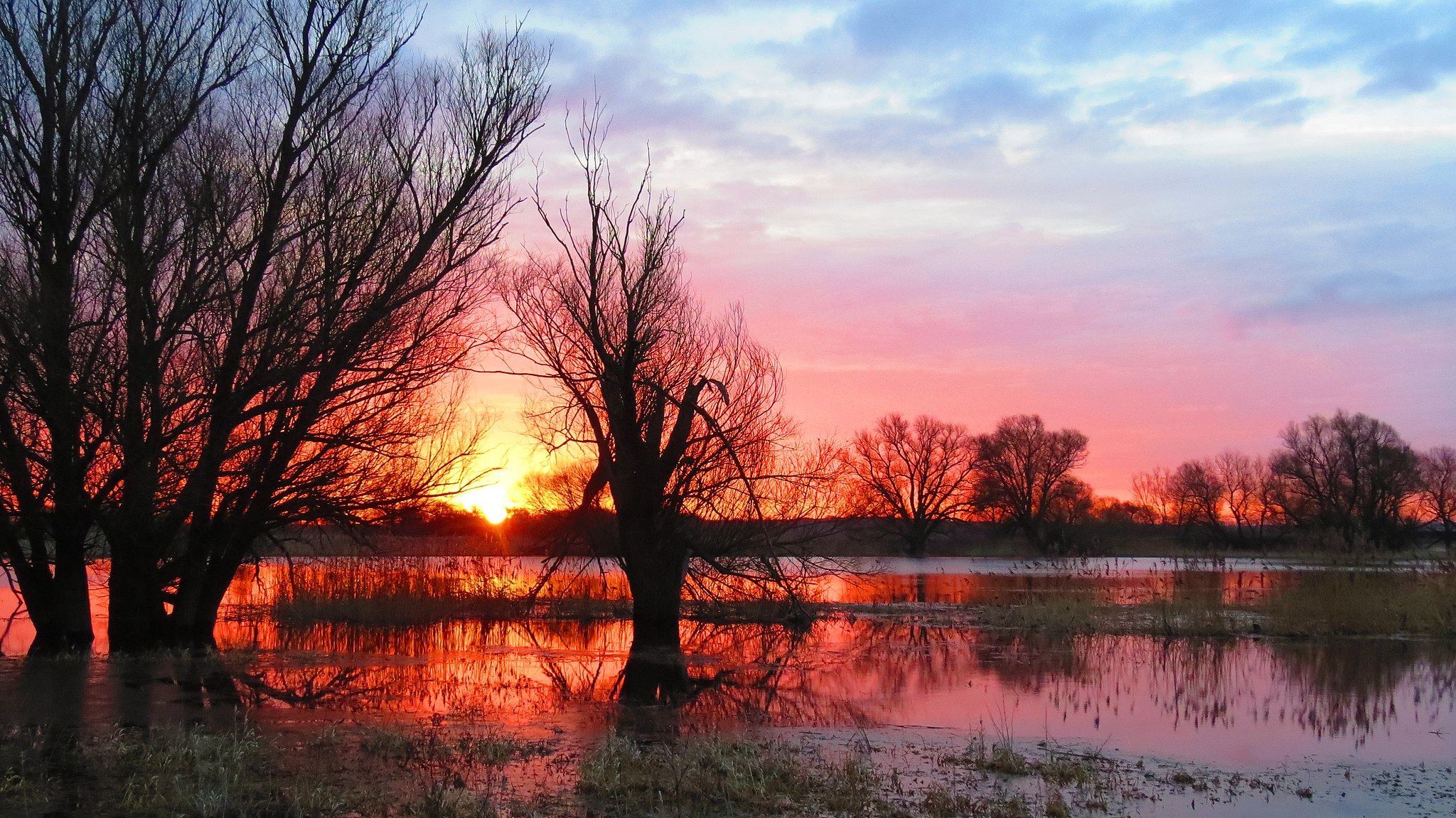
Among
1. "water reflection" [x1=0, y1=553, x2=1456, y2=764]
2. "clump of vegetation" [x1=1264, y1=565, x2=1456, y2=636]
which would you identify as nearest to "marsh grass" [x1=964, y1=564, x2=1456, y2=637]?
"clump of vegetation" [x1=1264, y1=565, x2=1456, y2=636]

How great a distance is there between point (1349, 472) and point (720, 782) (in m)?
76.9

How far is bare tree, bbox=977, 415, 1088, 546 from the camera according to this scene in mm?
71812

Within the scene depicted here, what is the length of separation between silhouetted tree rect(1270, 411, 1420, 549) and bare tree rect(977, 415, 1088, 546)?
14279 millimetres

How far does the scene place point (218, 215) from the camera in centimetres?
1303

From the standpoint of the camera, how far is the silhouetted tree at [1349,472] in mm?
69625

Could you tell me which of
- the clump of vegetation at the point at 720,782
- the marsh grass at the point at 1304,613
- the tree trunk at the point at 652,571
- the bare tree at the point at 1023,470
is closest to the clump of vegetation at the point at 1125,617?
the marsh grass at the point at 1304,613

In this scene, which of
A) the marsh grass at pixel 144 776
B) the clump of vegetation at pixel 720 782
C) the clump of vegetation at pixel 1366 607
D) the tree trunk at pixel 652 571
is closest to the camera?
the marsh grass at pixel 144 776

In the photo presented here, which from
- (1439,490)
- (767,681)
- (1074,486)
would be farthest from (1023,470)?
(767,681)

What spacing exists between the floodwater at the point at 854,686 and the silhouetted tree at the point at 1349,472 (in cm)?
5595

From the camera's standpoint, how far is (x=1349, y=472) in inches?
2844

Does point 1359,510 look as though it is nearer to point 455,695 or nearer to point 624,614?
point 624,614

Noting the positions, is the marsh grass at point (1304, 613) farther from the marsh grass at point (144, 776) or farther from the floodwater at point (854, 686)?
the marsh grass at point (144, 776)

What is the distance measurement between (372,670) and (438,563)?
10545 millimetres

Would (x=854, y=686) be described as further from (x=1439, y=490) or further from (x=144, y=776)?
(x=1439, y=490)
